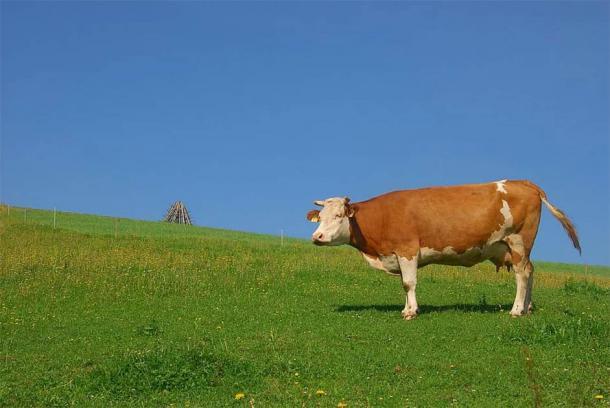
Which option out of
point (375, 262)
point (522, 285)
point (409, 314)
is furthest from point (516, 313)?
point (375, 262)

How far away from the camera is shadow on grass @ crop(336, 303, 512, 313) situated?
63.3 feet

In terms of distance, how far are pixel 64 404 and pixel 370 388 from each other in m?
4.61

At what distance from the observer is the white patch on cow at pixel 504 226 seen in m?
18.2

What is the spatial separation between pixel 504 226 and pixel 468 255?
114 centimetres

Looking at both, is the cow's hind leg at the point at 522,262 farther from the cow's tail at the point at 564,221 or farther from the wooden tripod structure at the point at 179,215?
the wooden tripod structure at the point at 179,215

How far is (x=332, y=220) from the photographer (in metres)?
18.4

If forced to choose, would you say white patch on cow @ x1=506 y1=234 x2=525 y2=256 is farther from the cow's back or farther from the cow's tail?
the cow's tail

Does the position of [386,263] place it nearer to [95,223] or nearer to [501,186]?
[501,186]

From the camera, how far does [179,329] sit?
17.8 metres

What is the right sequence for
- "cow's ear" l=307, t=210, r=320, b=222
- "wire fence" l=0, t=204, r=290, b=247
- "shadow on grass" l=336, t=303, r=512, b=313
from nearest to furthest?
"cow's ear" l=307, t=210, r=320, b=222 < "shadow on grass" l=336, t=303, r=512, b=313 < "wire fence" l=0, t=204, r=290, b=247

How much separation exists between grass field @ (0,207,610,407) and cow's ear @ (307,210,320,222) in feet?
8.14

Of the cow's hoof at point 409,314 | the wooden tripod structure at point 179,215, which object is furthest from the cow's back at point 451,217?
the wooden tripod structure at point 179,215

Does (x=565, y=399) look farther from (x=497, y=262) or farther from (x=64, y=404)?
(x=497, y=262)

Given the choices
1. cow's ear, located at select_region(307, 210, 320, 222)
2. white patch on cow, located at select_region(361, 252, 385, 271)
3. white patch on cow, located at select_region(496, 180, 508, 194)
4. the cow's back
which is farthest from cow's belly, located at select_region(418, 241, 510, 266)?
cow's ear, located at select_region(307, 210, 320, 222)
